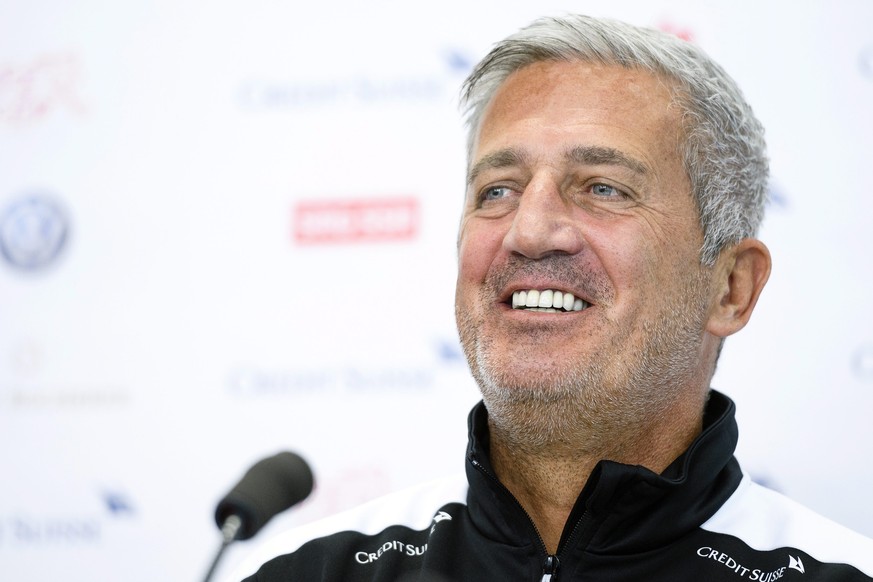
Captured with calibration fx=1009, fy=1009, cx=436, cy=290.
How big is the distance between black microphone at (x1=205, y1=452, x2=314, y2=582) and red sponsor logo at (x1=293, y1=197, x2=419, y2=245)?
1497 millimetres

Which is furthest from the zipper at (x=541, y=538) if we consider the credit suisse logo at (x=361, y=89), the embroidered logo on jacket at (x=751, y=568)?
the credit suisse logo at (x=361, y=89)

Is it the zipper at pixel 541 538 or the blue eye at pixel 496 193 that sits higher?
the blue eye at pixel 496 193

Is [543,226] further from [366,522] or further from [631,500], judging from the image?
[366,522]

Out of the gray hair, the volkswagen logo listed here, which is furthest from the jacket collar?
the volkswagen logo

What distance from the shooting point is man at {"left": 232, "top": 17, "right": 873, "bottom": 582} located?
1.69m

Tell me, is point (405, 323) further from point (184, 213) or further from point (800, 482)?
point (800, 482)

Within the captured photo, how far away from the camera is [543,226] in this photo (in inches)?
67.6

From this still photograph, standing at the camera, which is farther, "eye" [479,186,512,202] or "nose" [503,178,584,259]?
"eye" [479,186,512,202]

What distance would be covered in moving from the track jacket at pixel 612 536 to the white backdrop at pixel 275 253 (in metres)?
0.82

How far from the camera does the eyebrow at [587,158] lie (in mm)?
1785

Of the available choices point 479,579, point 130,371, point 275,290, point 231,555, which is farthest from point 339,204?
point 479,579

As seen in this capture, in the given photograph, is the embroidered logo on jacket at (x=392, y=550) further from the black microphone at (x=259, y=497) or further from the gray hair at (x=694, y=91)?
the gray hair at (x=694, y=91)

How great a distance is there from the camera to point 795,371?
2.52m

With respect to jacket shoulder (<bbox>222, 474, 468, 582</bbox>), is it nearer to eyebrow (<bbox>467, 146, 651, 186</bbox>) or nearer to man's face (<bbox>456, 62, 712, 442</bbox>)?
man's face (<bbox>456, 62, 712, 442</bbox>)
